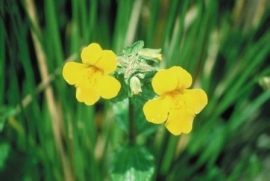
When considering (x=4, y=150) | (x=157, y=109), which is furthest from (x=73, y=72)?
(x=4, y=150)

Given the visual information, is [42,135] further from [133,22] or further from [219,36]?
[219,36]

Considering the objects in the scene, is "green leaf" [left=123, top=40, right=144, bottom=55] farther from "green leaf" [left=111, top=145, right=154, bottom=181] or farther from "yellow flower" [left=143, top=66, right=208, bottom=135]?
"green leaf" [left=111, top=145, right=154, bottom=181]

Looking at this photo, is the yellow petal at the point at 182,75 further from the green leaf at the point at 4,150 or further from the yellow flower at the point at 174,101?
the green leaf at the point at 4,150

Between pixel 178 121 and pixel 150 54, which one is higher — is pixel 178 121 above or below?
below

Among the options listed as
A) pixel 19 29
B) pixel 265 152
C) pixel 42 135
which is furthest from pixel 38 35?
pixel 265 152

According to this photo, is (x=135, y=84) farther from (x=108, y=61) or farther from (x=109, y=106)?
(x=109, y=106)

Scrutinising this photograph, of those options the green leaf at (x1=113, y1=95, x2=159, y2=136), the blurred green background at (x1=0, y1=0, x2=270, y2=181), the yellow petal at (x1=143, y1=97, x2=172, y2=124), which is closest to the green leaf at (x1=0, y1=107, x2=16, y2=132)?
the blurred green background at (x1=0, y1=0, x2=270, y2=181)

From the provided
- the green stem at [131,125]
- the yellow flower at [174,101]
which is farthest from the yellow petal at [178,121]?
the green stem at [131,125]
